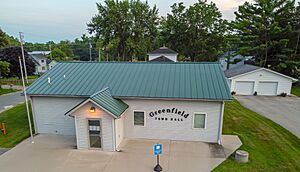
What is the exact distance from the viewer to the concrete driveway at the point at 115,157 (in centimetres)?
845

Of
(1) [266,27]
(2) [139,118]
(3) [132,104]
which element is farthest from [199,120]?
(1) [266,27]

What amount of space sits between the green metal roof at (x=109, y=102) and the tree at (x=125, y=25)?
93.1 feet

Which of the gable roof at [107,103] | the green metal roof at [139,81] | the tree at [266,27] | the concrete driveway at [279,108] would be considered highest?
the tree at [266,27]

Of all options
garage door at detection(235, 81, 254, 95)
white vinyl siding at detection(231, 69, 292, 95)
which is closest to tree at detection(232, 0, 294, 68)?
white vinyl siding at detection(231, 69, 292, 95)

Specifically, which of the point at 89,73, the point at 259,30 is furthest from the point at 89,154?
the point at 259,30

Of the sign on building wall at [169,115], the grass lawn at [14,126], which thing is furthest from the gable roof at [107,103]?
the grass lawn at [14,126]

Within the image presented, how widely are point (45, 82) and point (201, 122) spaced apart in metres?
9.48

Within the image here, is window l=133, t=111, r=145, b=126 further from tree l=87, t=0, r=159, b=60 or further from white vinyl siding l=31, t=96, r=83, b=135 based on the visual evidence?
tree l=87, t=0, r=159, b=60

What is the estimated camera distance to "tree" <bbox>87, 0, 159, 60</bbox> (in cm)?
3791

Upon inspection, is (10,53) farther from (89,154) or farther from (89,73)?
(89,154)

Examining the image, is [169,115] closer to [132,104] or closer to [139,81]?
[132,104]

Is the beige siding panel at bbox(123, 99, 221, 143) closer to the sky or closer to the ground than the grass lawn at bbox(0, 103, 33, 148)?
closer to the sky

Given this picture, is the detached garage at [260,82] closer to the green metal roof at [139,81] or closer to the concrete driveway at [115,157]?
the green metal roof at [139,81]

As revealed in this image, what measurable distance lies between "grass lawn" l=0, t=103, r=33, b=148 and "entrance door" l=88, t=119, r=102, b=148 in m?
4.57
